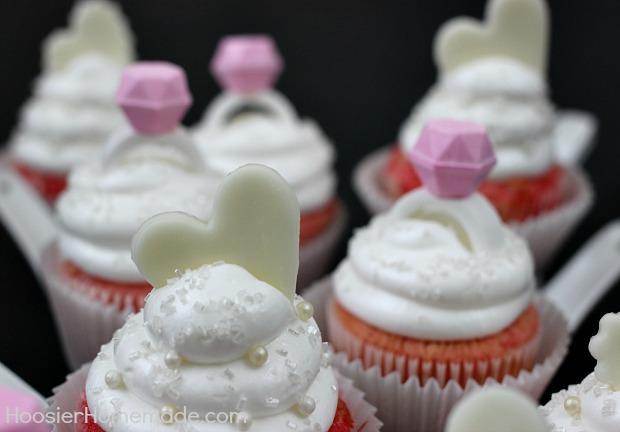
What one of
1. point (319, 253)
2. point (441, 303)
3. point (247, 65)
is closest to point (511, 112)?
point (319, 253)

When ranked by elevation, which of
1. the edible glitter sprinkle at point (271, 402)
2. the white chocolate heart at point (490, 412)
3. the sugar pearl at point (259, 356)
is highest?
the white chocolate heart at point (490, 412)

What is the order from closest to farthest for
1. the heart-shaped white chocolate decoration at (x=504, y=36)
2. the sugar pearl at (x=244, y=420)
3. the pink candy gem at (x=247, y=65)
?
the sugar pearl at (x=244, y=420)
the heart-shaped white chocolate decoration at (x=504, y=36)
the pink candy gem at (x=247, y=65)

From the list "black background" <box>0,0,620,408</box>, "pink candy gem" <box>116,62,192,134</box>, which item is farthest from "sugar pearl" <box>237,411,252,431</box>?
"black background" <box>0,0,620,408</box>

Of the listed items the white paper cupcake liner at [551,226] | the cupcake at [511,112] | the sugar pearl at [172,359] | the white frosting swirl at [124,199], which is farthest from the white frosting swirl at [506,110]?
the sugar pearl at [172,359]

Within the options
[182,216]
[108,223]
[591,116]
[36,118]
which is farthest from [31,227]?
[591,116]

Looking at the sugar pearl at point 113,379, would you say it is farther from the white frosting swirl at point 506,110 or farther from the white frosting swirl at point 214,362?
the white frosting swirl at point 506,110
